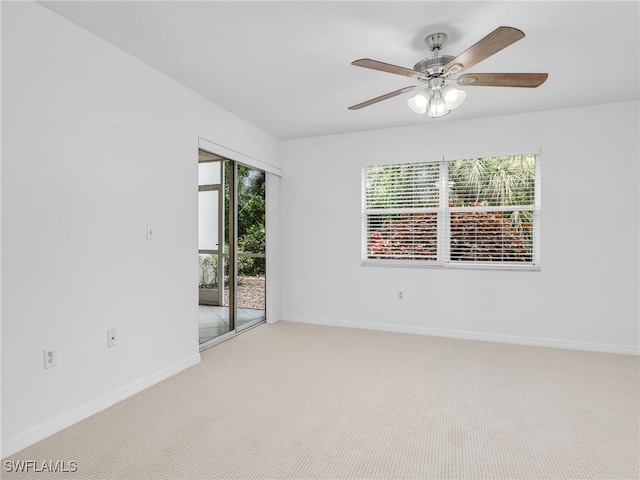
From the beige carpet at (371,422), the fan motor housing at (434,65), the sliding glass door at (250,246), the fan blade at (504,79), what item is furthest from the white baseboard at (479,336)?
the fan motor housing at (434,65)

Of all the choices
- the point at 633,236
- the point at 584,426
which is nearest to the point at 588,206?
the point at 633,236

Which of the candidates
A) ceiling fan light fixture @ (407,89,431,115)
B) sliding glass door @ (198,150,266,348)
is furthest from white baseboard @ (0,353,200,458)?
ceiling fan light fixture @ (407,89,431,115)

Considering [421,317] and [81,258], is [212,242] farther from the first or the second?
[421,317]

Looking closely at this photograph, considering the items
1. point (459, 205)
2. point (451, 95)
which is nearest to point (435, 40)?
point (451, 95)

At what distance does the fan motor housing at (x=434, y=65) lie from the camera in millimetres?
2283

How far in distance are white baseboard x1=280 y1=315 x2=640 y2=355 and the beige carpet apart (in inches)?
6.4

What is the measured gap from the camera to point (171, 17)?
2.22 meters

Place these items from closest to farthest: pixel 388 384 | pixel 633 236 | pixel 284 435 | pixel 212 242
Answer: pixel 284 435, pixel 388 384, pixel 633 236, pixel 212 242

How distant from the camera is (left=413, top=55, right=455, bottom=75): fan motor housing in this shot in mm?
2283

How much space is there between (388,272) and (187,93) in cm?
282

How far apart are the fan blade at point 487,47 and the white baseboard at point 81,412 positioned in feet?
9.61

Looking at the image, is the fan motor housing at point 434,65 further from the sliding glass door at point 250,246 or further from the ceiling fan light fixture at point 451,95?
the sliding glass door at point 250,246

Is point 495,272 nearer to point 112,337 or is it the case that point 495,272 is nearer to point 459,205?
point 459,205

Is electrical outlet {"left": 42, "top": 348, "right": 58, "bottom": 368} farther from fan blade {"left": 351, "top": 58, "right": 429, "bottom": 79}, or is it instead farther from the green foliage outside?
the green foliage outside
